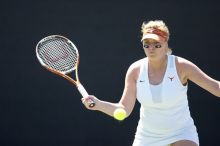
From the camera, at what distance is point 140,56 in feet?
20.3

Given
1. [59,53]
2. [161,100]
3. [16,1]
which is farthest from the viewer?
[16,1]

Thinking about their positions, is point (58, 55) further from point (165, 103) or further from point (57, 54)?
point (165, 103)

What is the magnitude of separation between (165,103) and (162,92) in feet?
0.26

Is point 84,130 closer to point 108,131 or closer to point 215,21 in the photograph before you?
point 108,131

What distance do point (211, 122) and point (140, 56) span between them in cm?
104

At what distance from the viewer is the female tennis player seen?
4.12m

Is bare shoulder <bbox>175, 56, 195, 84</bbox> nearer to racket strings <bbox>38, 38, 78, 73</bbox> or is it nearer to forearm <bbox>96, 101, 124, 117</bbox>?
forearm <bbox>96, 101, 124, 117</bbox>

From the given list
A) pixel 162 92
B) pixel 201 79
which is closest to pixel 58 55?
pixel 162 92

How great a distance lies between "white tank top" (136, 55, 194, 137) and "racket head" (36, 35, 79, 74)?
63 cm

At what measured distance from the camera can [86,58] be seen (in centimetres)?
618

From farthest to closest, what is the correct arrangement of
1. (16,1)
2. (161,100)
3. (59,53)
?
(16,1) < (59,53) < (161,100)

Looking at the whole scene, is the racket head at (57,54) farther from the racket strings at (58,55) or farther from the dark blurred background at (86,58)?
the dark blurred background at (86,58)

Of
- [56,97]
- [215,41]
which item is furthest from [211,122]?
[56,97]

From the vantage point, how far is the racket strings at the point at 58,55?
4.56 metres
